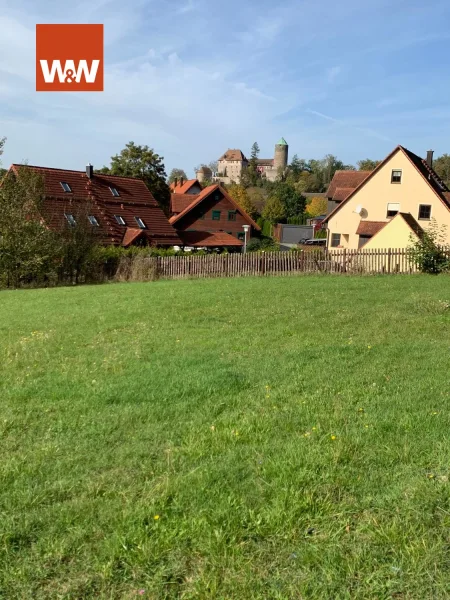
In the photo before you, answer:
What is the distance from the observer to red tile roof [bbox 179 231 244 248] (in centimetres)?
5000

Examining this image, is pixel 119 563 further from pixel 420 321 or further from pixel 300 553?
pixel 420 321

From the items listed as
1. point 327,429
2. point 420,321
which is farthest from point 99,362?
point 420,321

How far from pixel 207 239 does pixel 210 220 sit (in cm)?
459

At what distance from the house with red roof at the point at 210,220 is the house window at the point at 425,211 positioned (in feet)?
59.0

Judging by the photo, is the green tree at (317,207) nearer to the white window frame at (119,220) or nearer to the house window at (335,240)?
the house window at (335,240)

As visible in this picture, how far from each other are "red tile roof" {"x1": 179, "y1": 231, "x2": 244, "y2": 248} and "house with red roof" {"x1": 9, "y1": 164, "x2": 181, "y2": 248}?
674 cm

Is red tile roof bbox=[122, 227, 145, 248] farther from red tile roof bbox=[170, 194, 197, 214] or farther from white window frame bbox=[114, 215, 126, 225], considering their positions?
red tile roof bbox=[170, 194, 197, 214]

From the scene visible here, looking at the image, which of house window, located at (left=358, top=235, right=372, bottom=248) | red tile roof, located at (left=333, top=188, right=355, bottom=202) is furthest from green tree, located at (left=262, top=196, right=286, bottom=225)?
house window, located at (left=358, top=235, right=372, bottom=248)

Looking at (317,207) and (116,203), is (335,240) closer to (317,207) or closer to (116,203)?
(116,203)

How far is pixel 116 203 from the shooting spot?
40969mm

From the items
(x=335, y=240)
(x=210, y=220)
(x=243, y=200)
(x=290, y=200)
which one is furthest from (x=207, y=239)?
(x=290, y=200)

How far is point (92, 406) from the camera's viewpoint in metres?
4.96

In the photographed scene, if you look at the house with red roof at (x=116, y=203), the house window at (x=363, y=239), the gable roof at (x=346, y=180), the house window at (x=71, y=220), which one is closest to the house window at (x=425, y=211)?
the house window at (x=363, y=239)

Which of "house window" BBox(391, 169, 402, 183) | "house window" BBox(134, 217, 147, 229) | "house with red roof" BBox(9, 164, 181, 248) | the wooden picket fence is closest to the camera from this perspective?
the wooden picket fence
